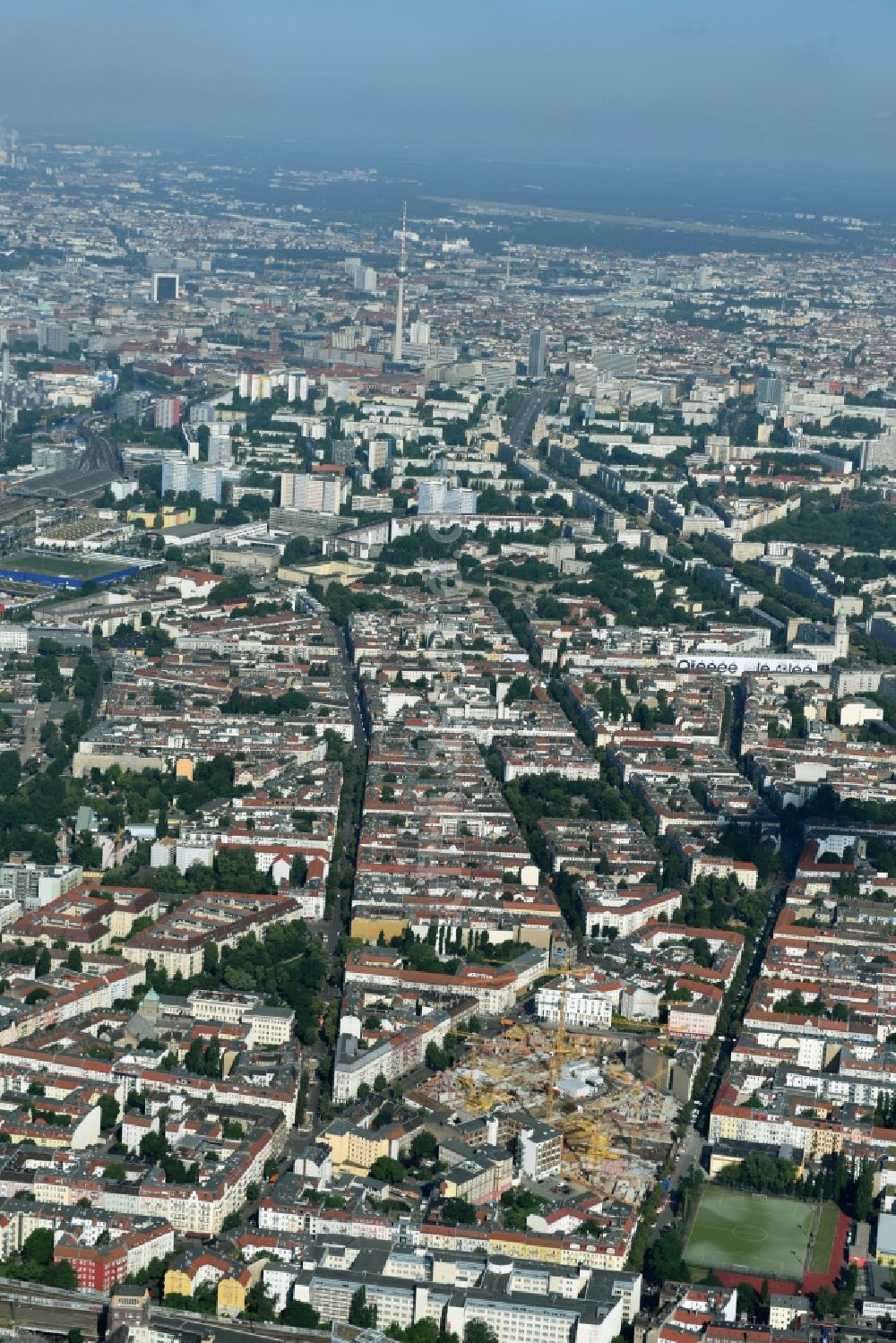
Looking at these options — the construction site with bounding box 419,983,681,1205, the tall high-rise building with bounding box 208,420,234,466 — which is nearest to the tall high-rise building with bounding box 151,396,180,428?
the tall high-rise building with bounding box 208,420,234,466

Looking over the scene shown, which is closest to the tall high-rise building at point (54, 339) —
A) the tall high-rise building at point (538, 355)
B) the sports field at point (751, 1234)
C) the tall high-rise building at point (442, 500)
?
the tall high-rise building at point (538, 355)

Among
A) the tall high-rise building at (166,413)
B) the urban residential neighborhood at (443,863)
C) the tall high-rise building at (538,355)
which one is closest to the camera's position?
the urban residential neighborhood at (443,863)

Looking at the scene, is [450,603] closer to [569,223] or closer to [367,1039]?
[367,1039]

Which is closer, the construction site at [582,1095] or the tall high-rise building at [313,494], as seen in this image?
the construction site at [582,1095]

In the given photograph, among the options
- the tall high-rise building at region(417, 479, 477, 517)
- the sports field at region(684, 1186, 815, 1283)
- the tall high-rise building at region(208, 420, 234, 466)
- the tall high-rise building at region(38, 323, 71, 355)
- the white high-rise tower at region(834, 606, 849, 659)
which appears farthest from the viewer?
the tall high-rise building at region(38, 323, 71, 355)

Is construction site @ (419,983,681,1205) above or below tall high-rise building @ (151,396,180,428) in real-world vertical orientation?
above

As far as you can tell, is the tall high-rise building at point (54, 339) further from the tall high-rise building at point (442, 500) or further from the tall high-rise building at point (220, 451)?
the tall high-rise building at point (442, 500)

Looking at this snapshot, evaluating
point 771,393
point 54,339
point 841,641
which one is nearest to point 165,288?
point 54,339

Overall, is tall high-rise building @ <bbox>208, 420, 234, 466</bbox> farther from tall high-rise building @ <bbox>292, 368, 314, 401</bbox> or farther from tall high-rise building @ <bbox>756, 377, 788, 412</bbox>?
tall high-rise building @ <bbox>756, 377, 788, 412</bbox>
